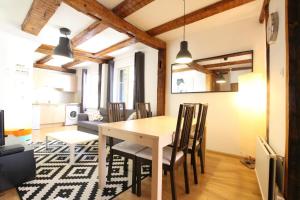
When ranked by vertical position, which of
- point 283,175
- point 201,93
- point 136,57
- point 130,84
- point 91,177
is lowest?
point 91,177

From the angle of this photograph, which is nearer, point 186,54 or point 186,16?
point 186,54

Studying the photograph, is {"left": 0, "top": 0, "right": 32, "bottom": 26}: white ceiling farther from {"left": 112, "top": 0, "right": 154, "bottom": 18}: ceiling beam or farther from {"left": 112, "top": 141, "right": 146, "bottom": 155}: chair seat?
{"left": 112, "top": 141, "right": 146, "bottom": 155}: chair seat

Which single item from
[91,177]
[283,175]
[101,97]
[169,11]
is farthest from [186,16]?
[101,97]

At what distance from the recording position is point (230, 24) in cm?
300

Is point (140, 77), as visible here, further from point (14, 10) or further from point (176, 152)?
point (176, 152)

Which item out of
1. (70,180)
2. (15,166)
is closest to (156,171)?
(70,180)

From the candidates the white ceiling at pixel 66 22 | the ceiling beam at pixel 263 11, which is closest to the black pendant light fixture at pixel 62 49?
the white ceiling at pixel 66 22

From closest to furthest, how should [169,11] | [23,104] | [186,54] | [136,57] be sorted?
1. [186,54]
2. [169,11]
3. [23,104]
4. [136,57]

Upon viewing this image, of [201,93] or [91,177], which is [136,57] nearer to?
[201,93]

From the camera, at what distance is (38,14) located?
93.7 inches

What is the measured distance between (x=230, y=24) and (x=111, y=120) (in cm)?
286

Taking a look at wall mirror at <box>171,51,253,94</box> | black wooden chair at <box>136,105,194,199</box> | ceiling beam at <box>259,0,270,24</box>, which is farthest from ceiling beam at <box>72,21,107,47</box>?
ceiling beam at <box>259,0,270,24</box>

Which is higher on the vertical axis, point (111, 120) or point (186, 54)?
point (186, 54)

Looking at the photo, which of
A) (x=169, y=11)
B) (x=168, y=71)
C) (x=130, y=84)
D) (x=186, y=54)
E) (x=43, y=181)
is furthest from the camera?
(x=130, y=84)
